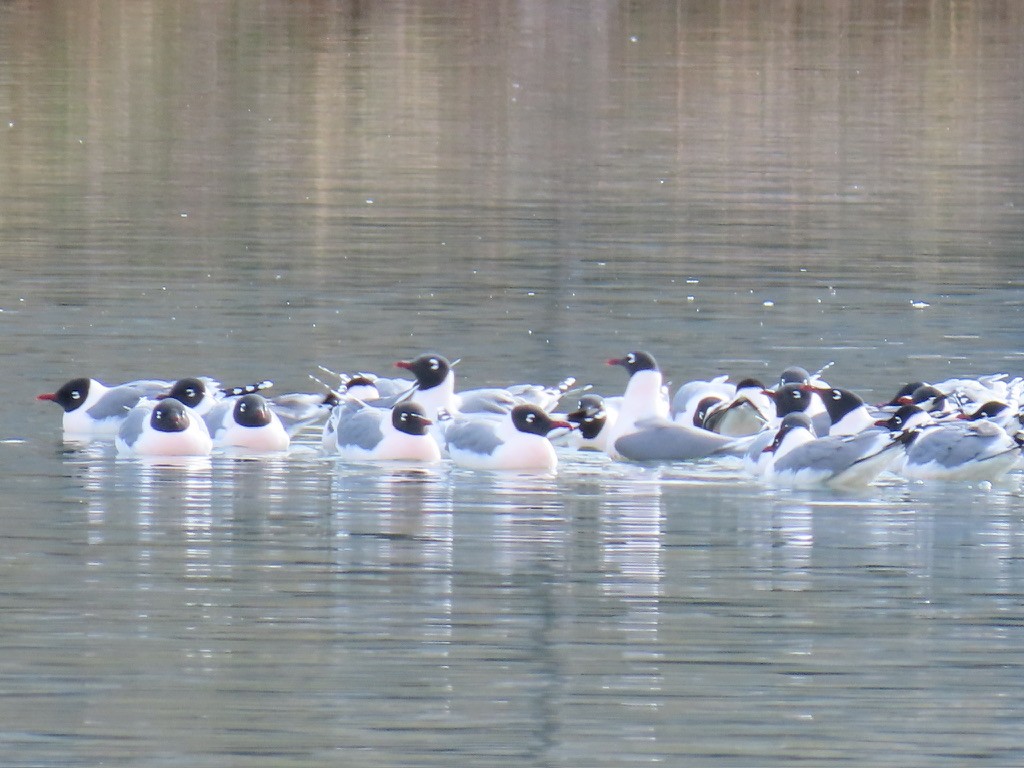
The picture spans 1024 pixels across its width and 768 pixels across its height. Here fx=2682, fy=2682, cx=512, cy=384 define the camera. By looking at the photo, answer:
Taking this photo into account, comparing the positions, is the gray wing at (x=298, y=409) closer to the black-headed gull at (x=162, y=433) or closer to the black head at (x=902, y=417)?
the black-headed gull at (x=162, y=433)

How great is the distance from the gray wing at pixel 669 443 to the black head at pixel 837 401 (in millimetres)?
601

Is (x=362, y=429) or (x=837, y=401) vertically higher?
(x=837, y=401)

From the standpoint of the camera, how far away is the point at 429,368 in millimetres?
15266

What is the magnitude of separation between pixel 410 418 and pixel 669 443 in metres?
1.38

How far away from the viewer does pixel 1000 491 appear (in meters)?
13.1

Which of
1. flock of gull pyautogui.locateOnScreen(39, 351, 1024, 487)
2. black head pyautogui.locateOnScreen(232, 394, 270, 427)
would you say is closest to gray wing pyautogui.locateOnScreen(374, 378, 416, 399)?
flock of gull pyautogui.locateOnScreen(39, 351, 1024, 487)

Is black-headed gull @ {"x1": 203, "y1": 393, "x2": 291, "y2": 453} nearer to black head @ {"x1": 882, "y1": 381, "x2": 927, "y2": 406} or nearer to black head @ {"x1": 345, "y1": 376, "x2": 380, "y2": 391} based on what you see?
black head @ {"x1": 345, "y1": 376, "x2": 380, "y2": 391}

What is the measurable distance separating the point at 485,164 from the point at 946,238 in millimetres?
9112

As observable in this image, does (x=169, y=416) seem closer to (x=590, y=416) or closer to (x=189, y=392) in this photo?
(x=189, y=392)

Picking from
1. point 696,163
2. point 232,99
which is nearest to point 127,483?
point 696,163

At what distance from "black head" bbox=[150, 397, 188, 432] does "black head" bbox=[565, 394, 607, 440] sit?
7.25ft

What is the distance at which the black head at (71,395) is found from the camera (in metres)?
14.9

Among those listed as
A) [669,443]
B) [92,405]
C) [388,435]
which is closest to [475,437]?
[388,435]

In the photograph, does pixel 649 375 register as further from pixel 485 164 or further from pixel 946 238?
pixel 485 164
